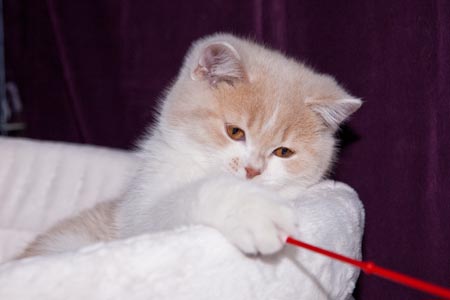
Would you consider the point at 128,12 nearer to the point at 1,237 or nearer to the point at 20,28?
the point at 20,28

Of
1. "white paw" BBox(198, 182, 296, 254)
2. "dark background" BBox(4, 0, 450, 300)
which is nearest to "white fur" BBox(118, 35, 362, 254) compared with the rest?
"white paw" BBox(198, 182, 296, 254)

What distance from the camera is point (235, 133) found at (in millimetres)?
1306

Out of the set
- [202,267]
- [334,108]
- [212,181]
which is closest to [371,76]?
[334,108]

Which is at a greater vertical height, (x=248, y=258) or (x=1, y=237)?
(x=248, y=258)

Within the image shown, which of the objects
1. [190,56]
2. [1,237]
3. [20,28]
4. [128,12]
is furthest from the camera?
[20,28]

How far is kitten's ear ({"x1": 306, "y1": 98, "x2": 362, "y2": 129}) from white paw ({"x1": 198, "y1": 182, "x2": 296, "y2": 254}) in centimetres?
46

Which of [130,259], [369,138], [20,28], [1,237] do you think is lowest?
[1,237]

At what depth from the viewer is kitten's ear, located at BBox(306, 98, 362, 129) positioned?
4.24 ft

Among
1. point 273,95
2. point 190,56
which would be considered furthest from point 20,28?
point 273,95

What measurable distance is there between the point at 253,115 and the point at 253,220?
463 millimetres

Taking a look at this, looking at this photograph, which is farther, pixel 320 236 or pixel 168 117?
pixel 168 117

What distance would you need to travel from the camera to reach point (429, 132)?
4.28ft

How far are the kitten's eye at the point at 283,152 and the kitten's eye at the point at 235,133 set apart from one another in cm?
9

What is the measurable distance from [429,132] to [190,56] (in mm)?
656
